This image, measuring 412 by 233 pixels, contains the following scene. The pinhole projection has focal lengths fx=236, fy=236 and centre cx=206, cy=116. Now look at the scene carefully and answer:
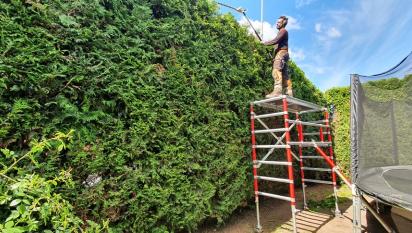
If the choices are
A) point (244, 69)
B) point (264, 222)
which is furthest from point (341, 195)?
point (244, 69)

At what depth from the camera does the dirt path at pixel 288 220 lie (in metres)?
3.85

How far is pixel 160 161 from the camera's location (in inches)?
111

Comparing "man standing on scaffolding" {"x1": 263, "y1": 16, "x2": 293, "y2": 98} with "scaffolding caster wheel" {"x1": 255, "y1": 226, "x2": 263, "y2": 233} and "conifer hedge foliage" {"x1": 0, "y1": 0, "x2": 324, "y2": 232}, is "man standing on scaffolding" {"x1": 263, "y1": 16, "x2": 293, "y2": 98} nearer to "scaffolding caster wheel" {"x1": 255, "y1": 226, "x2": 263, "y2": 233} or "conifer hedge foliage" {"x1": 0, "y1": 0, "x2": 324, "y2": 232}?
"conifer hedge foliage" {"x1": 0, "y1": 0, "x2": 324, "y2": 232}

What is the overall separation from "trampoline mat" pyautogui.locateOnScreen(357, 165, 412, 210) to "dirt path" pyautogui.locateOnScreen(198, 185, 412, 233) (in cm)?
97

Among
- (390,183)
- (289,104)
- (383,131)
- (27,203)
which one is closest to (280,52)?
(289,104)

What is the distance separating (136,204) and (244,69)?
299cm

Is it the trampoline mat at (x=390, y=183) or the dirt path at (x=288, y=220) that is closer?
the trampoline mat at (x=390, y=183)

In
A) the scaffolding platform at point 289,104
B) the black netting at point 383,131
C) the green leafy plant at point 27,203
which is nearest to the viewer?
the green leafy plant at point 27,203

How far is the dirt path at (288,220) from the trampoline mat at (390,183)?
3.18ft

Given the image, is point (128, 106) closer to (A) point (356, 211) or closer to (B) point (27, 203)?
(B) point (27, 203)

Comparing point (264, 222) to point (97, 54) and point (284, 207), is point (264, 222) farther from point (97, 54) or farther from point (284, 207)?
point (97, 54)

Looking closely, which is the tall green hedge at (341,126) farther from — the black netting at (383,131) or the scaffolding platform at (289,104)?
the black netting at (383,131)

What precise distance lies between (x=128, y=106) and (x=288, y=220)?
3.57 m

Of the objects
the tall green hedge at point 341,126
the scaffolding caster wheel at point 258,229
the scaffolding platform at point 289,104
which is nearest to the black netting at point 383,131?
the scaffolding platform at point 289,104
